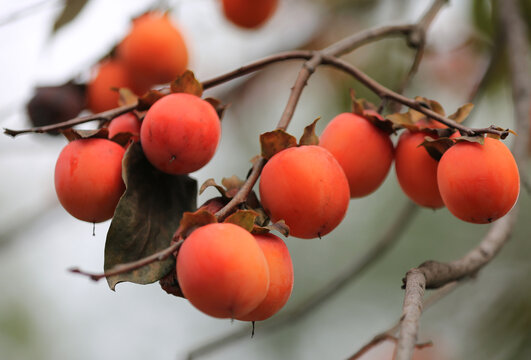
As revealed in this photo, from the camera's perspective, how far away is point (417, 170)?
37.4 inches

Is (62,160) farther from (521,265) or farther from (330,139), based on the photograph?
(521,265)

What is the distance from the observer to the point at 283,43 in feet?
7.33

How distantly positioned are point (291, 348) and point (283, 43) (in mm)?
1300

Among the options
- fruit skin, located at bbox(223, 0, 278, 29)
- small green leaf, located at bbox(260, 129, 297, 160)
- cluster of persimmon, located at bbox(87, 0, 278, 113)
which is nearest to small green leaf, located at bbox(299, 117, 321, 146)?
A: small green leaf, located at bbox(260, 129, 297, 160)

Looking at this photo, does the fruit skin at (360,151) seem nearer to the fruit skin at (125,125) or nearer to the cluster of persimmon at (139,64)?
the fruit skin at (125,125)

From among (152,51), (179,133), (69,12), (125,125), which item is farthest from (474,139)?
(69,12)

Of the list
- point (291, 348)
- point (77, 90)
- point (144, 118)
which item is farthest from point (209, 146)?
point (291, 348)

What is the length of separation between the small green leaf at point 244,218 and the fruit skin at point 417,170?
30 cm

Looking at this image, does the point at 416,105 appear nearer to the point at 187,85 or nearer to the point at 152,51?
the point at 187,85

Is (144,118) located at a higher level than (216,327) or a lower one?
higher

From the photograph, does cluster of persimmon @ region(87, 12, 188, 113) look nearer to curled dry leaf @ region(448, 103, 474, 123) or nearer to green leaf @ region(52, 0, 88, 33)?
green leaf @ region(52, 0, 88, 33)

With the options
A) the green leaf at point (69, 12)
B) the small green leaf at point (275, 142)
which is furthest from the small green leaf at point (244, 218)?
the green leaf at point (69, 12)

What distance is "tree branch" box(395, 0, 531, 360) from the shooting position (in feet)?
2.31

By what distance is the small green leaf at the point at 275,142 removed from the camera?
0.88 metres
